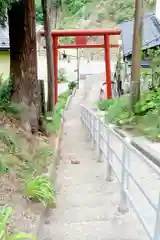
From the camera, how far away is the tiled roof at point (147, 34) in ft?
45.6

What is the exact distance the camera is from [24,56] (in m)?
7.56

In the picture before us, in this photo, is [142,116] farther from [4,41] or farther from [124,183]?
[4,41]

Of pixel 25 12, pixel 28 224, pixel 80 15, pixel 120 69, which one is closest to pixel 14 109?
pixel 25 12

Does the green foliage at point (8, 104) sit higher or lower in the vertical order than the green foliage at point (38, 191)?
higher

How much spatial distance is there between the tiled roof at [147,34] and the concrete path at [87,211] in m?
8.27

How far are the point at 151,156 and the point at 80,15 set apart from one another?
187 feet

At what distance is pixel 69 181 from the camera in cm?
609

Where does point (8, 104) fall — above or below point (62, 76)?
below

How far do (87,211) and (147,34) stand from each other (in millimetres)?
12190

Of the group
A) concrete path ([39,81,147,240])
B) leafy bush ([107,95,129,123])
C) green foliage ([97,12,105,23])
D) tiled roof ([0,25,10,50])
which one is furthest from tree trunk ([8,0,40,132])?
green foliage ([97,12,105,23])

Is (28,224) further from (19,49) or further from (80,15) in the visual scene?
(80,15)

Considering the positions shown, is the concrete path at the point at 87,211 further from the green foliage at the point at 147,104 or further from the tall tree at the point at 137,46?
the tall tree at the point at 137,46

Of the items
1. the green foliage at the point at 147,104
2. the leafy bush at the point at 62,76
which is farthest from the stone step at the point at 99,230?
the leafy bush at the point at 62,76

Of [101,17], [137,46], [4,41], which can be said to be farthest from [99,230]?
[101,17]
